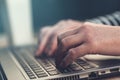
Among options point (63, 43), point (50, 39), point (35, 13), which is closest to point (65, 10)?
point (35, 13)

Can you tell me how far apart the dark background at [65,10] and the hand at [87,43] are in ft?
2.10

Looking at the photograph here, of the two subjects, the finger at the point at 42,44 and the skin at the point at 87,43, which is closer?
the skin at the point at 87,43

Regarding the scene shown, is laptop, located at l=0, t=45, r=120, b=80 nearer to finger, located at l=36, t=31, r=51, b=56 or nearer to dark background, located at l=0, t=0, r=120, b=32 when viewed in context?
finger, located at l=36, t=31, r=51, b=56

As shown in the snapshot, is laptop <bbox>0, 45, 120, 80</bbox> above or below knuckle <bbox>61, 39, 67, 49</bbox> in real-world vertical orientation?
below

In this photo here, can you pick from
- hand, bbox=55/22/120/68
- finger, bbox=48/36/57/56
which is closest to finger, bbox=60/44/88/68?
hand, bbox=55/22/120/68

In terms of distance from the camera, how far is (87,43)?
0.51 metres

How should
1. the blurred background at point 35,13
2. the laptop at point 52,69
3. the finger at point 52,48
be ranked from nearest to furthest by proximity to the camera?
the laptop at point 52,69 < the finger at point 52,48 < the blurred background at point 35,13

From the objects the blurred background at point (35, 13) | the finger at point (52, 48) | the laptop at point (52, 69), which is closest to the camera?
the laptop at point (52, 69)

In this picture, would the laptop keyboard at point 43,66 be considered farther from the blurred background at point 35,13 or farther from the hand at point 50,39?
the blurred background at point 35,13

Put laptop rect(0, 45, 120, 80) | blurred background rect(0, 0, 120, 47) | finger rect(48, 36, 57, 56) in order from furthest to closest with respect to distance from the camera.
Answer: blurred background rect(0, 0, 120, 47) → finger rect(48, 36, 57, 56) → laptop rect(0, 45, 120, 80)

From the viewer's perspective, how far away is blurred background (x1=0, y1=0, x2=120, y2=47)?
110 centimetres

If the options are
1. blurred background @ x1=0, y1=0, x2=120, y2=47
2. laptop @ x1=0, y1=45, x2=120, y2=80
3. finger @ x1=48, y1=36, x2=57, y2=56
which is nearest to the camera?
laptop @ x1=0, y1=45, x2=120, y2=80

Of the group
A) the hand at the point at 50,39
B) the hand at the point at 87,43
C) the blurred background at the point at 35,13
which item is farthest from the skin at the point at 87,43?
the blurred background at the point at 35,13

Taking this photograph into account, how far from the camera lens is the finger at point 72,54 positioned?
490mm
